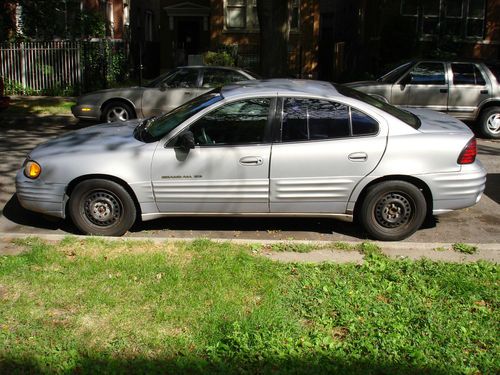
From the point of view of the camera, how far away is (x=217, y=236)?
623 centimetres

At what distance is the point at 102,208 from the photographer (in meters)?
6.02

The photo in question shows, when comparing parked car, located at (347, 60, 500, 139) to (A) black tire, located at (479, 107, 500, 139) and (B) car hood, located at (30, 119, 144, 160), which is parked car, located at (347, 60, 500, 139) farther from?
(B) car hood, located at (30, 119, 144, 160)

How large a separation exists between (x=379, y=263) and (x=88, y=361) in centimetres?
258

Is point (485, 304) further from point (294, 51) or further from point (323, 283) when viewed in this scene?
point (294, 51)

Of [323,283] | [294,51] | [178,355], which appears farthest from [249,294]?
[294,51]

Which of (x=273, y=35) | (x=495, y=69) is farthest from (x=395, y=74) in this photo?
(x=273, y=35)

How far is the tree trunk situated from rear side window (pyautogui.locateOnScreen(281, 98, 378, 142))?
28.3 ft

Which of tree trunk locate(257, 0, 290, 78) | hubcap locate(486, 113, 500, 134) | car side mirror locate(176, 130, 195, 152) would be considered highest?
tree trunk locate(257, 0, 290, 78)

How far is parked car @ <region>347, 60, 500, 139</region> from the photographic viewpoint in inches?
492

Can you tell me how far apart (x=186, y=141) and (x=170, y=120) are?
2.07ft

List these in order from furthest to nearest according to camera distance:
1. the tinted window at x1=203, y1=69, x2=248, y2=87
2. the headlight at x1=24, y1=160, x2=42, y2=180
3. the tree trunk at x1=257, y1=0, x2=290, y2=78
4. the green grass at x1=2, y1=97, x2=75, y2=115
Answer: the green grass at x1=2, y1=97, x2=75, y2=115 → the tree trunk at x1=257, y1=0, x2=290, y2=78 → the tinted window at x1=203, y1=69, x2=248, y2=87 → the headlight at x1=24, y1=160, x2=42, y2=180

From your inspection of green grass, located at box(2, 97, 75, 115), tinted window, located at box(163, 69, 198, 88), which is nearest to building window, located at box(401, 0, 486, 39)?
tinted window, located at box(163, 69, 198, 88)

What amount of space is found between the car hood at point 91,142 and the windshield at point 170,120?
4.6 inches

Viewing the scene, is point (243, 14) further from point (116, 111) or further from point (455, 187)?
point (455, 187)
